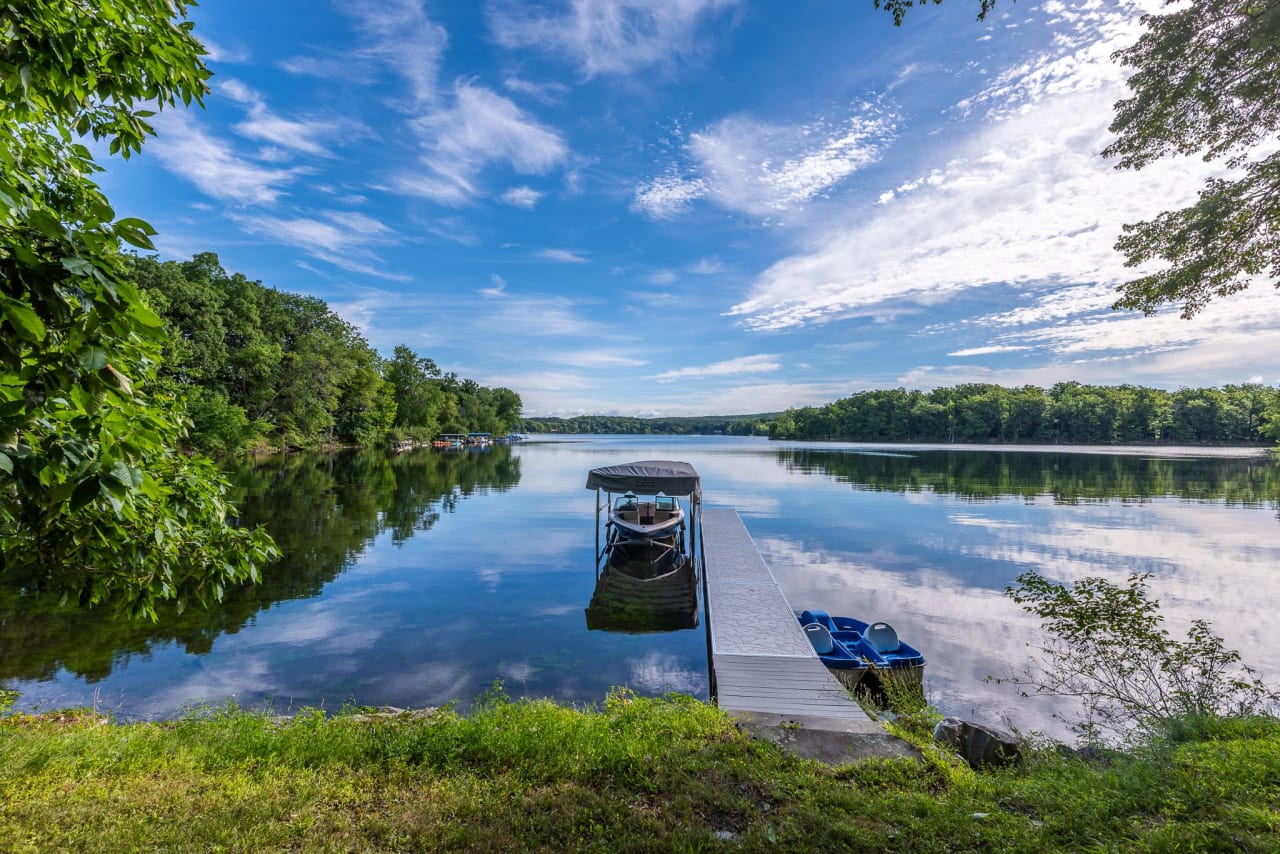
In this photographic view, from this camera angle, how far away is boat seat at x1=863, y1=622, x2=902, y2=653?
9.52 meters

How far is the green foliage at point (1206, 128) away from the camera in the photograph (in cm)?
584

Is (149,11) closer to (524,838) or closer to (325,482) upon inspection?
(524,838)

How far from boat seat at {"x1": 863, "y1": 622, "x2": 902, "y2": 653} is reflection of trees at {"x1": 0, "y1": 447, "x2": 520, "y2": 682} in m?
10.0

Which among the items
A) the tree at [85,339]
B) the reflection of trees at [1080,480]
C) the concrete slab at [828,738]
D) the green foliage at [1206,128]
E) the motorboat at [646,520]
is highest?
the green foliage at [1206,128]

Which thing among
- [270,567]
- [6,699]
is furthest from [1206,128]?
[270,567]

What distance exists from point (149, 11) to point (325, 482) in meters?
36.4

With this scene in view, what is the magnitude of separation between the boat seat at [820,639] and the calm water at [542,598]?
1752mm

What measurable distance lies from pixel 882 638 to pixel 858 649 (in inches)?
21.2

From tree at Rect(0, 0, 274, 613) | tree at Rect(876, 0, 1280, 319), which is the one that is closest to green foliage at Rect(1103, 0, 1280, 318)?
tree at Rect(876, 0, 1280, 319)

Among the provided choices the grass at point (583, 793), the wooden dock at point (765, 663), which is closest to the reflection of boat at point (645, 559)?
the wooden dock at point (765, 663)

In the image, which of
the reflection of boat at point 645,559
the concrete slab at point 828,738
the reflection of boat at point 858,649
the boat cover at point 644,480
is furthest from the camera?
the boat cover at point 644,480

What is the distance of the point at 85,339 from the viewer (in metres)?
1.89

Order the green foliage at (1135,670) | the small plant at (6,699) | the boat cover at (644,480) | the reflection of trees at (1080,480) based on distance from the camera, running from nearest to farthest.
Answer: the small plant at (6,699), the green foliage at (1135,670), the boat cover at (644,480), the reflection of trees at (1080,480)

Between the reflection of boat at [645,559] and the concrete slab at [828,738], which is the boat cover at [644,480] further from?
the concrete slab at [828,738]
